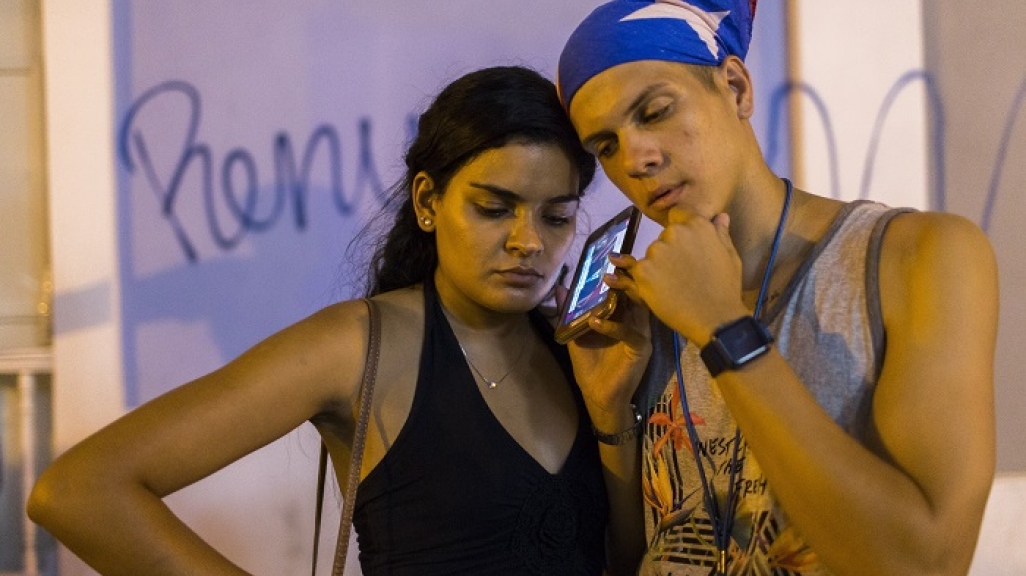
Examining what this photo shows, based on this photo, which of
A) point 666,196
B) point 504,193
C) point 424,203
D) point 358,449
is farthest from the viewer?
point 424,203

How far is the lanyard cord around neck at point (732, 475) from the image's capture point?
143cm

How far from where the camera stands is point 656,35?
58.3 inches

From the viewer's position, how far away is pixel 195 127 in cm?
261

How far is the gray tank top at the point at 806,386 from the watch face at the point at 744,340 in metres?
0.15

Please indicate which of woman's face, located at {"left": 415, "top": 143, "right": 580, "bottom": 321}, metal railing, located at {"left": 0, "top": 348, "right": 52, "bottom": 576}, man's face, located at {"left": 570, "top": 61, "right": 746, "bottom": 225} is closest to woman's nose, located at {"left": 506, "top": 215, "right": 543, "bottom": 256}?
woman's face, located at {"left": 415, "top": 143, "right": 580, "bottom": 321}

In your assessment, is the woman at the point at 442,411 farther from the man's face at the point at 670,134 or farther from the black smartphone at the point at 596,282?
the man's face at the point at 670,134

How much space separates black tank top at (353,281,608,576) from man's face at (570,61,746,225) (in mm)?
471

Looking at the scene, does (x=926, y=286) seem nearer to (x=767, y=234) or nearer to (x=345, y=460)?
(x=767, y=234)

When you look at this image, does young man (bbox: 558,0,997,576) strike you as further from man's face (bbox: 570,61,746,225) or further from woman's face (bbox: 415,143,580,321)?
woman's face (bbox: 415,143,580,321)

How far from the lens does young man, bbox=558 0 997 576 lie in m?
1.21

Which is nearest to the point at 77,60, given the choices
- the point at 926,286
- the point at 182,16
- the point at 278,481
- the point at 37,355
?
the point at 182,16

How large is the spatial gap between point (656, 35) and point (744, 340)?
1.60 ft

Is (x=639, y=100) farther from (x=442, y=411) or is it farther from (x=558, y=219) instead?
(x=442, y=411)

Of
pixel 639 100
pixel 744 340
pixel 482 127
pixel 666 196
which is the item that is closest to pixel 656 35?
pixel 639 100
